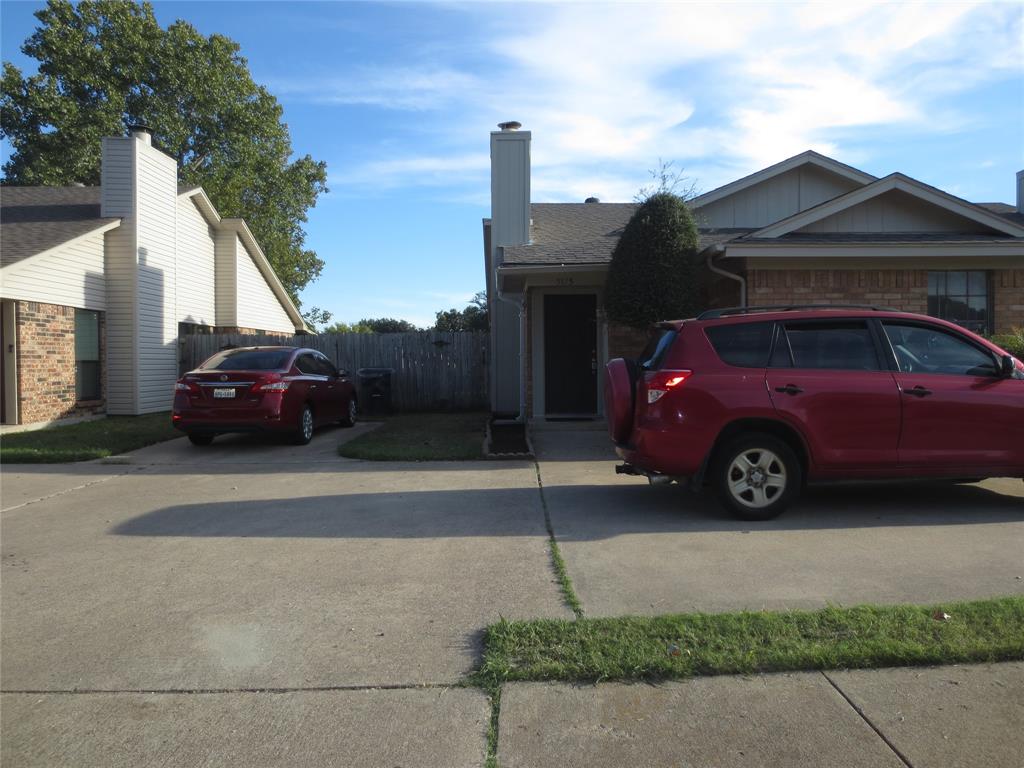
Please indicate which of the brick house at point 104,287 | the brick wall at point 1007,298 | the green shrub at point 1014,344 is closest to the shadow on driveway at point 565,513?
the green shrub at point 1014,344

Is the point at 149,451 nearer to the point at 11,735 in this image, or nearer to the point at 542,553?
the point at 542,553

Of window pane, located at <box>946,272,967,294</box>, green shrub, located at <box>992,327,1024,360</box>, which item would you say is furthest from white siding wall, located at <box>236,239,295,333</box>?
green shrub, located at <box>992,327,1024,360</box>

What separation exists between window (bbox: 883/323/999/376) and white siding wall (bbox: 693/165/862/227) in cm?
771

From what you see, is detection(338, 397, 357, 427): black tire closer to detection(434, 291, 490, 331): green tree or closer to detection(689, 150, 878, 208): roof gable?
detection(689, 150, 878, 208): roof gable

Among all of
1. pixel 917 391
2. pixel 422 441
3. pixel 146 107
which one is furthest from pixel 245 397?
pixel 146 107

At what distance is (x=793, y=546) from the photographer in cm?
545

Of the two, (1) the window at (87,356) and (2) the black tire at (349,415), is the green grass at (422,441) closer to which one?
(2) the black tire at (349,415)

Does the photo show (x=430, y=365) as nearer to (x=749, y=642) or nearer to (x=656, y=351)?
(x=656, y=351)

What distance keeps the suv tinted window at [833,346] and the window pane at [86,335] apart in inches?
545

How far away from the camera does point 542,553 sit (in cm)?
534

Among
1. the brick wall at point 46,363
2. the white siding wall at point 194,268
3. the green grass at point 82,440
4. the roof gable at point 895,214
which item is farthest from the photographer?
the white siding wall at point 194,268

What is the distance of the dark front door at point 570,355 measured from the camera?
1323 centimetres

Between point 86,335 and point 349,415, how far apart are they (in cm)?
601

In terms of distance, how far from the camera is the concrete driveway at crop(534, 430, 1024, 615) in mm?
4414
